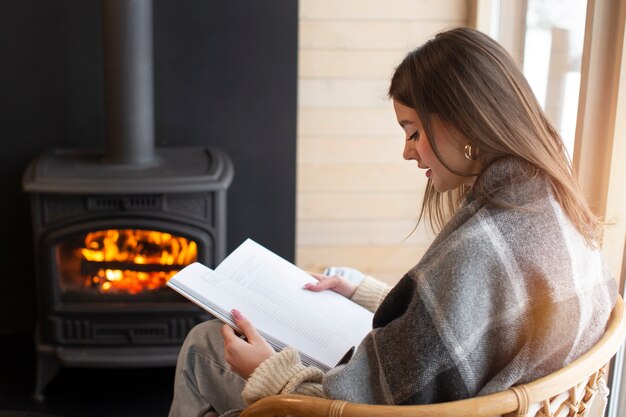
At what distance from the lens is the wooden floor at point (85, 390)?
7.78 feet

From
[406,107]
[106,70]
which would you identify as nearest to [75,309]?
[106,70]

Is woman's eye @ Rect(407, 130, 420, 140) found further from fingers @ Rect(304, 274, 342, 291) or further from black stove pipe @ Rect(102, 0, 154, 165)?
black stove pipe @ Rect(102, 0, 154, 165)

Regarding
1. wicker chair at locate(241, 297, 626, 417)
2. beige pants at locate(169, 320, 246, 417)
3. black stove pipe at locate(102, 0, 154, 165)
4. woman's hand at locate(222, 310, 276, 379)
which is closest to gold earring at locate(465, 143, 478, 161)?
wicker chair at locate(241, 297, 626, 417)

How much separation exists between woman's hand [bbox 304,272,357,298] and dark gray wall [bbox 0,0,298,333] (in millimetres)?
1095

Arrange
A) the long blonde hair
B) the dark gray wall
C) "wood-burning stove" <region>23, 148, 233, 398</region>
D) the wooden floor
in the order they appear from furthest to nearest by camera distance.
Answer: the dark gray wall → the wooden floor → "wood-burning stove" <region>23, 148, 233, 398</region> → the long blonde hair

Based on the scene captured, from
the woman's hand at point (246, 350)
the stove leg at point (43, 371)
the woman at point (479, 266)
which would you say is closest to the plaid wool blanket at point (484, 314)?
the woman at point (479, 266)

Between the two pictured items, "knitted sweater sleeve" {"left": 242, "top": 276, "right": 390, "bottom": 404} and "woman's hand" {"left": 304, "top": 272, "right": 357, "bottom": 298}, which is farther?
"woman's hand" {"left": 304, "top": 272, "right": 357, "bottom": 298}

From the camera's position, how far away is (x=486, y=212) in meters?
1.12

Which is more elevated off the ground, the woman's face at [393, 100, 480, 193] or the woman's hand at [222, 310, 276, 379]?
the woman's face at [393, 100, 480, 193]

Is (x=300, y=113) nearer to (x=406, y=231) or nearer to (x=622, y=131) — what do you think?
(x=406, y=231)

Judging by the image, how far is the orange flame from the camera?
7.64ft

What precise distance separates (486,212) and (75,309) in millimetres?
1543

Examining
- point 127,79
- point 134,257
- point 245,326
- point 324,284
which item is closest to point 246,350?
point 245,326

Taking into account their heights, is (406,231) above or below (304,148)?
below
